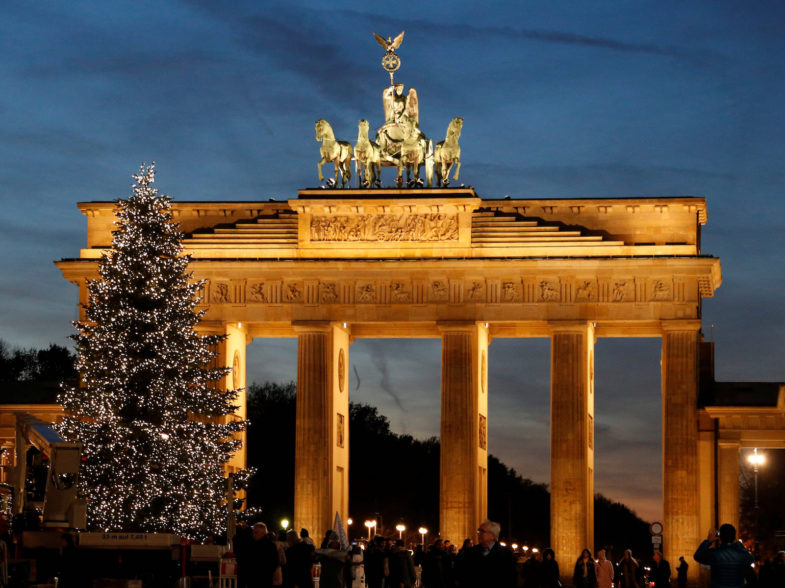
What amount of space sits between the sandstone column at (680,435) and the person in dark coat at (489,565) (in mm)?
48670

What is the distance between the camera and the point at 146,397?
172 ft

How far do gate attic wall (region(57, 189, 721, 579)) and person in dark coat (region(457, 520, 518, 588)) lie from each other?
1915 inches

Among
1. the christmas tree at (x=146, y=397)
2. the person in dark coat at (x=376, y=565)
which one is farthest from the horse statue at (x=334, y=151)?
the person in dark coat at (x=376, y=565)

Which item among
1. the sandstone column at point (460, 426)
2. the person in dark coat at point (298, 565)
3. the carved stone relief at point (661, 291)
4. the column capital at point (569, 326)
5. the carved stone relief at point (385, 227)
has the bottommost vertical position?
the person in dark coat at point (298, 565)

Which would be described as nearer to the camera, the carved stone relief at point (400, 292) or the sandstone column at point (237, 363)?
the carved stone relief at point (400, 292)

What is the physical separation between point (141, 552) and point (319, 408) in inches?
1340

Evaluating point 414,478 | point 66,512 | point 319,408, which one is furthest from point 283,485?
point 66,512

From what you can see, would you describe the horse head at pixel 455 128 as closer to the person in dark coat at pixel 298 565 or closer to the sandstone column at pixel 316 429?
the sandstone column at pixel 316 429

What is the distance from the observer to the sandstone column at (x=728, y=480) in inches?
2731

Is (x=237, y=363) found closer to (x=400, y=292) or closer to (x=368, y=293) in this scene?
(x=368, y=293)

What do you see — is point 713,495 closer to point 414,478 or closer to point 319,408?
point 319,408

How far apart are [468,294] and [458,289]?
1.59 feet

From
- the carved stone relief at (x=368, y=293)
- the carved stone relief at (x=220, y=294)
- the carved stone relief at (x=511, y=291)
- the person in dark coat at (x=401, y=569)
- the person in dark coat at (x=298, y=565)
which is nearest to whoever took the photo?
the person in dark coat at (x=298, y=565)

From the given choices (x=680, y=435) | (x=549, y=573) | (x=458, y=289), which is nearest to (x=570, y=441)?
(x=680, y=435)
